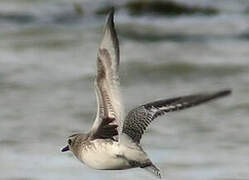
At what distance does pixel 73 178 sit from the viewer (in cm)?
963

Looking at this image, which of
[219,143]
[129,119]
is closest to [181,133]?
[219,143]

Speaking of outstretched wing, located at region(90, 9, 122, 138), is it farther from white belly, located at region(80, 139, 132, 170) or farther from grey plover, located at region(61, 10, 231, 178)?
white belly, located at region(80, 139, 132, 170)

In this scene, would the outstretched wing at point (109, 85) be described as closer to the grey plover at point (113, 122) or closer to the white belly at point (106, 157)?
the grey plover at point (113, 122)

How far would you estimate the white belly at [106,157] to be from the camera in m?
6.70

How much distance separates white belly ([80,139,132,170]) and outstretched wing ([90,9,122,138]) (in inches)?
4.3

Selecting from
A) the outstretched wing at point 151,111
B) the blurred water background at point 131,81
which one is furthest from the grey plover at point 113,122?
the blurred water background at point 131,81

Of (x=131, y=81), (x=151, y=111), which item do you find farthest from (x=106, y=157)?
(x=131, y=81)

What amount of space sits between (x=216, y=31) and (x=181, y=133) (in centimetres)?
497

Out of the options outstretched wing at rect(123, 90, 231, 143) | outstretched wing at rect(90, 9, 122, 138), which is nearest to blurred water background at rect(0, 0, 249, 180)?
outstretched wing at rect(123, 90, 231, 143)

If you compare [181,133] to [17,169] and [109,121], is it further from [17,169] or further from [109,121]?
[109,121]

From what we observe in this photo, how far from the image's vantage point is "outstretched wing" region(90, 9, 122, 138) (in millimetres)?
6734

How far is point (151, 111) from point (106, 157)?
1.36 ft

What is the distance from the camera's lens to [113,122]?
6.86 m

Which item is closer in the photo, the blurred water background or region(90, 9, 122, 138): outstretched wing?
region(90, 9, 122, 138): outstretched wing
